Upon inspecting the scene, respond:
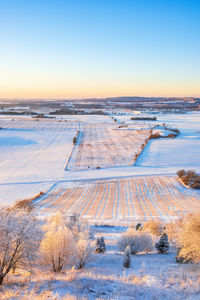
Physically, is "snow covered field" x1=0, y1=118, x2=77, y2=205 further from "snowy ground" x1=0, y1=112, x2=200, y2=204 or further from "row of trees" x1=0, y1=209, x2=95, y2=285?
"row of trees" x1=0, y1=209, x2=95, y2=285

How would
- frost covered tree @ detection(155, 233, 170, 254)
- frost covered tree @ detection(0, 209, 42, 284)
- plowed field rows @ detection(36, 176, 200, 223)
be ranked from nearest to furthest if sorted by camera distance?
frost covered tree @ detection(0, 209, 42, 284), frost covered tree @ detection(155, 233, 170, 254), plowed field rows @ detection(36, 176, 200, 223)

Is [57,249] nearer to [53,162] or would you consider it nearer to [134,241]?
[134,241]

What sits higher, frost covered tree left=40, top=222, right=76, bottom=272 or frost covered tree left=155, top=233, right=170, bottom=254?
frost covered tree left=40, top=222, right=76, bottom=272

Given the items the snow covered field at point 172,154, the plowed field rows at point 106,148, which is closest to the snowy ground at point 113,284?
the plowed field rows at point 106,148

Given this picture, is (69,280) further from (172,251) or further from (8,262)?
(172,251)

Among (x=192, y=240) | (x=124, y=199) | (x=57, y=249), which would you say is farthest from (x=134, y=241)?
(x=124, y=199)

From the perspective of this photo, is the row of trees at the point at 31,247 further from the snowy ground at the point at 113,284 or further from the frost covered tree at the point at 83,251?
the snowy ground at the point at 113,284

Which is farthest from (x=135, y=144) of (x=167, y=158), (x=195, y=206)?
(x=195, y=206)

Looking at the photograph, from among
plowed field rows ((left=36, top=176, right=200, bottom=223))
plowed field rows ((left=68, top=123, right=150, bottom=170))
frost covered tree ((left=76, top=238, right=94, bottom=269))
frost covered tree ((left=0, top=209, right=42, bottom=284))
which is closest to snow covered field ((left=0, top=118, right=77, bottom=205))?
plowed field rows ((left=68, top=123, right=150, bottom=170))
